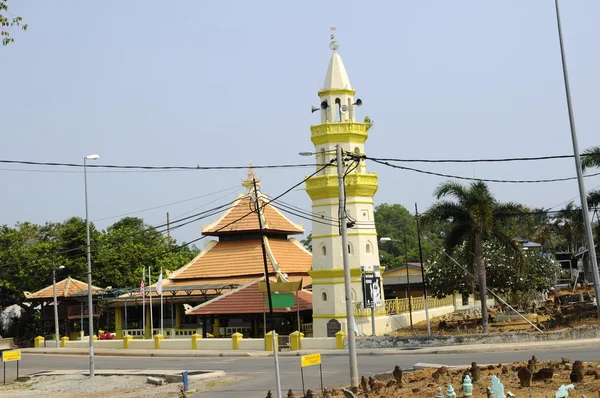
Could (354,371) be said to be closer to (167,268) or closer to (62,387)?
(62,387)

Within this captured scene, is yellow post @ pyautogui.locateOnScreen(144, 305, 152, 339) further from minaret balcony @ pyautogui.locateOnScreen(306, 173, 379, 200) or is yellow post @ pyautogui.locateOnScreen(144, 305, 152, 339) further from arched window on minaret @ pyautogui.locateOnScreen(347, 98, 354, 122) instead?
arched window on minaret @ pyautogui.locateOnScreen(347, 98, 354, 122)

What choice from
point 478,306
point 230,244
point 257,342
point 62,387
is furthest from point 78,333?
point 478,306

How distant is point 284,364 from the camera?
112 feet

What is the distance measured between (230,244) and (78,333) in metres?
14.0

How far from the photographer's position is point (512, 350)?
33.9 m

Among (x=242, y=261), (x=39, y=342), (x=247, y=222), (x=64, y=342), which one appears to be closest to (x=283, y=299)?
(x=242, y=261)

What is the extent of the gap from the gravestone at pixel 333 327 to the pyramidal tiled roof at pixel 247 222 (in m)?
13.3

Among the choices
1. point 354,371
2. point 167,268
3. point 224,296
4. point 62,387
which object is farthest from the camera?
point 167,268

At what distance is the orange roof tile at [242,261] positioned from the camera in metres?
54.2

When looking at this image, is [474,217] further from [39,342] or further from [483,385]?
[39,342]

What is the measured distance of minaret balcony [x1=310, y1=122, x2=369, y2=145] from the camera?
44188 millimetres

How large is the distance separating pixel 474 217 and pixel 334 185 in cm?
886

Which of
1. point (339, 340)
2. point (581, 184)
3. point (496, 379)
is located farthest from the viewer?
point (339, 340)

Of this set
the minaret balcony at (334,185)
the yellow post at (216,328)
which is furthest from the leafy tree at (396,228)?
the minaret balcony at (334,185)
